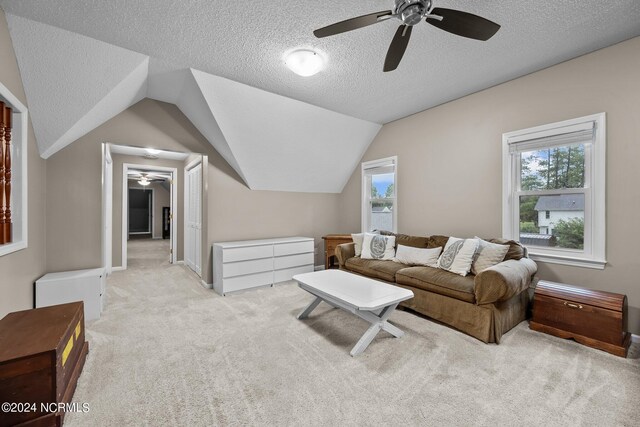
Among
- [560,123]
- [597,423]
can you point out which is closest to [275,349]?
[597,423]

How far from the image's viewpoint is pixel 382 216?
15.5 ft

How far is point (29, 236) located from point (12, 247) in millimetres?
503

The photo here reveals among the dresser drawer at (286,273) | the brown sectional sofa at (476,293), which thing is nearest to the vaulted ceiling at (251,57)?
the dresser drawer at (286,273)

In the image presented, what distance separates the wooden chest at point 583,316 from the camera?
213cm

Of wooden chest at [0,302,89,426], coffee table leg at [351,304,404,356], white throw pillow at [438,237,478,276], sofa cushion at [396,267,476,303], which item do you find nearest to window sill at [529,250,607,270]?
white throw pillow at [438,237,478,276]

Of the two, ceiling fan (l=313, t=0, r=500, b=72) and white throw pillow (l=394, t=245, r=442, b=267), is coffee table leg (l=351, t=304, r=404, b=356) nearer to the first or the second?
white throw pillow (l=394, t=245, r=442, b=267)

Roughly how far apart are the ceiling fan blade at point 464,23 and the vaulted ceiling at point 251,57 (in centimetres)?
33

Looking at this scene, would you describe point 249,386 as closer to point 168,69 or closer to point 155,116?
point 168,69

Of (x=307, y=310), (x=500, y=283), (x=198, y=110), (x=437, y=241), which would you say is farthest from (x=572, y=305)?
(x=198, y=110)

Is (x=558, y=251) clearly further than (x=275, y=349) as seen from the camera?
Yes

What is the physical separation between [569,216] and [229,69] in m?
3.90

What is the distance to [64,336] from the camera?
1526mm

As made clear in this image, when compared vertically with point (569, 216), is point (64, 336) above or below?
below

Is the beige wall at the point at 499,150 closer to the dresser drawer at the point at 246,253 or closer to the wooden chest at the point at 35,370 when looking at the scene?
the dresser drawer at the point at 246,253
